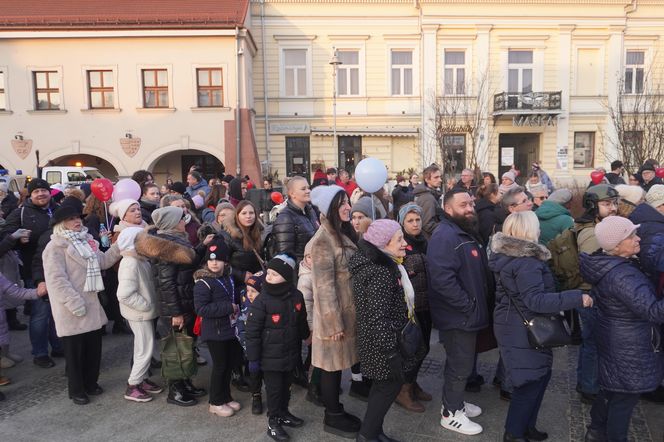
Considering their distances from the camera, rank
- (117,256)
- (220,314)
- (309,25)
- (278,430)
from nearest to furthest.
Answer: (278,430)
(220,314)
(117,256)
(309,25)

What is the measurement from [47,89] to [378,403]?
72.5 feet

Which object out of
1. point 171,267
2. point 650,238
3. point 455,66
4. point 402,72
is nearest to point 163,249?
point 171,267

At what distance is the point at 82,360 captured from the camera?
4.69m

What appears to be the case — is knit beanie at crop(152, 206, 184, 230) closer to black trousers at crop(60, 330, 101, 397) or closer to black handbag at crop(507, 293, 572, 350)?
black trousers at crop(60, 330, 101, 397)

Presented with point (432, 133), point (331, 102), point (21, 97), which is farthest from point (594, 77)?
point (21, 97)

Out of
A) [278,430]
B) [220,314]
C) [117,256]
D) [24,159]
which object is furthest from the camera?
[24,159]

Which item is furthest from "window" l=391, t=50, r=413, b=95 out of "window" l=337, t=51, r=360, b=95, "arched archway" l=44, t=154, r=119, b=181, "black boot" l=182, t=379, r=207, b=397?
"black boot" l=182, t=379, r=207, b=397

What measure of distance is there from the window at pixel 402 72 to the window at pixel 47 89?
48.7 ft

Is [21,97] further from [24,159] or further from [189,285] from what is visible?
[189,285]

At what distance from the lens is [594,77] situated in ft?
79.5

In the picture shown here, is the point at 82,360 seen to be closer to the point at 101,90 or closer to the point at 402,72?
the point at 101,90

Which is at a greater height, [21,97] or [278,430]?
[21,97]

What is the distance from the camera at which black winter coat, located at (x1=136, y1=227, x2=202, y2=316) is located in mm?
4316

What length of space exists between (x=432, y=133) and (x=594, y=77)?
863 centimetres
